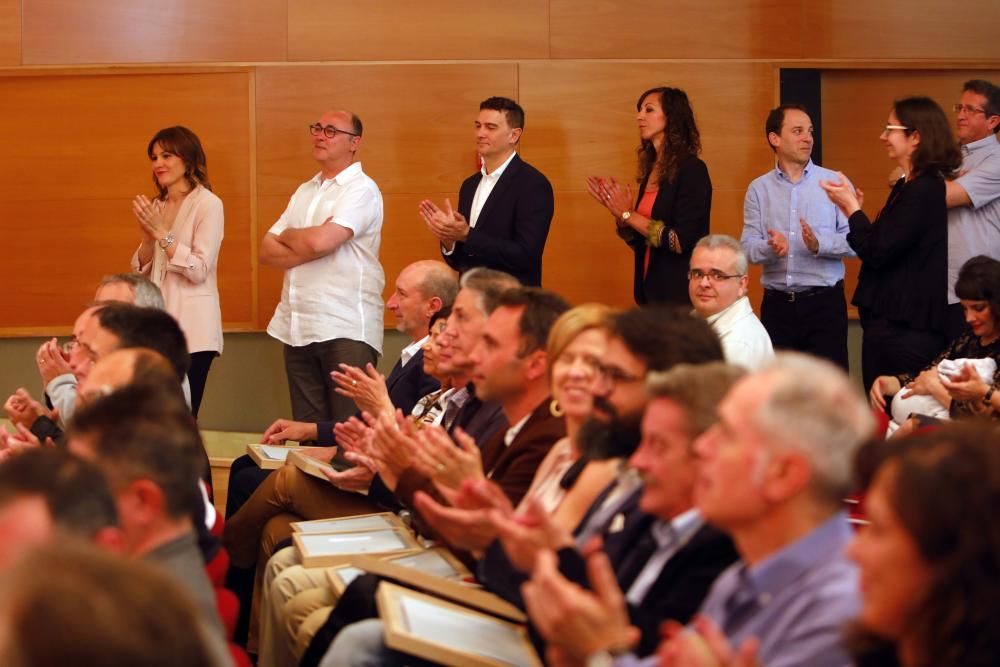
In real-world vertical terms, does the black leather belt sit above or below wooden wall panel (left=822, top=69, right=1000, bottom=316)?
below

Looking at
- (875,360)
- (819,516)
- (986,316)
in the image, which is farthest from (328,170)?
(819,516)

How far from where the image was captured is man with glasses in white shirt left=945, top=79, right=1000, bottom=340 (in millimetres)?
4875

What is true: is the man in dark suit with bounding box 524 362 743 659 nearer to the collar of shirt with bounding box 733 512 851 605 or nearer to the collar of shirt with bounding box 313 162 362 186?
the collar of shirt with bounding box 733 512 851 605

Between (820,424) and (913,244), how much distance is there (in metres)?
3.04

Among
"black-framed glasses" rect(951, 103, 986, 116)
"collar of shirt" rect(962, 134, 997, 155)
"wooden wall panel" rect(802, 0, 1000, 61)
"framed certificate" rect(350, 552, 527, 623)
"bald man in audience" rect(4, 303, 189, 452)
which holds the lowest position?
"framed certificate" rect(350, 552, 527, 623)

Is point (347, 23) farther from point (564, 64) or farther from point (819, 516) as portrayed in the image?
point (819, 516)

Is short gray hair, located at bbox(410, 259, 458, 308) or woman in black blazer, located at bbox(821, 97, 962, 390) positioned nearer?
woman in black blazer, located at bbox(821, 97, 962, 390)

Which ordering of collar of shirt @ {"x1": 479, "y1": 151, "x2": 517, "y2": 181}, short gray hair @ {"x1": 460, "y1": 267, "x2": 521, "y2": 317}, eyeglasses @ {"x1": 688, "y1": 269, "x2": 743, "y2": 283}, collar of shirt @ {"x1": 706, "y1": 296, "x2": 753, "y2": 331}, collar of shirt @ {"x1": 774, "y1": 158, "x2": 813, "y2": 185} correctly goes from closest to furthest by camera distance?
1. short gray hair @ {"x1": 460, "y1": 267, "x2": 521, "y2": 317}
2. collar of shirt @ {"x1": 706, "y1": 296, "x2": 753, "y2": 331}
3. eyeglasses @ {"x1": 688, "y1": 269, "x2": 743, "y2": 283}
4. collar of shirt @ {"x1": 479, "y1": 151, "x2": 517, "y2": 181}
5. collar of shirt @ {"x1": 774, "y1": 158, "x2": 813, "y2": 185}

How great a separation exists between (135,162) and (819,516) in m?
5.47

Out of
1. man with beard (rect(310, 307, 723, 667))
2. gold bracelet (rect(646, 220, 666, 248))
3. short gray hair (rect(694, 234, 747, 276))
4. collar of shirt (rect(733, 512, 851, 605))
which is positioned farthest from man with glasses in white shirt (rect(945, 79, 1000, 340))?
collar of shirt (rect(733, 512, 851, 605))

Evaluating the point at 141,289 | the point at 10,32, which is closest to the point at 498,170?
the point at 141,289

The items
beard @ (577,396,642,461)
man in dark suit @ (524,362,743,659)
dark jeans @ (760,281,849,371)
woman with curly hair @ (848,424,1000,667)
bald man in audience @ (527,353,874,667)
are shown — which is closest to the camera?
woman with curly hair @ (848,424,1000,667)

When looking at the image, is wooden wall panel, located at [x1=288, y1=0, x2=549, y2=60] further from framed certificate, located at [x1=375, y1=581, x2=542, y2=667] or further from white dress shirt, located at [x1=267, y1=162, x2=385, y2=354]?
framed certificate, located at [x1=375, y1=581, x2=542, y2=667]

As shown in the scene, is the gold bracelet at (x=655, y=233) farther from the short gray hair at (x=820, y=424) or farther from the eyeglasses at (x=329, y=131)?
the short gray hair at (x=820, y=424)
